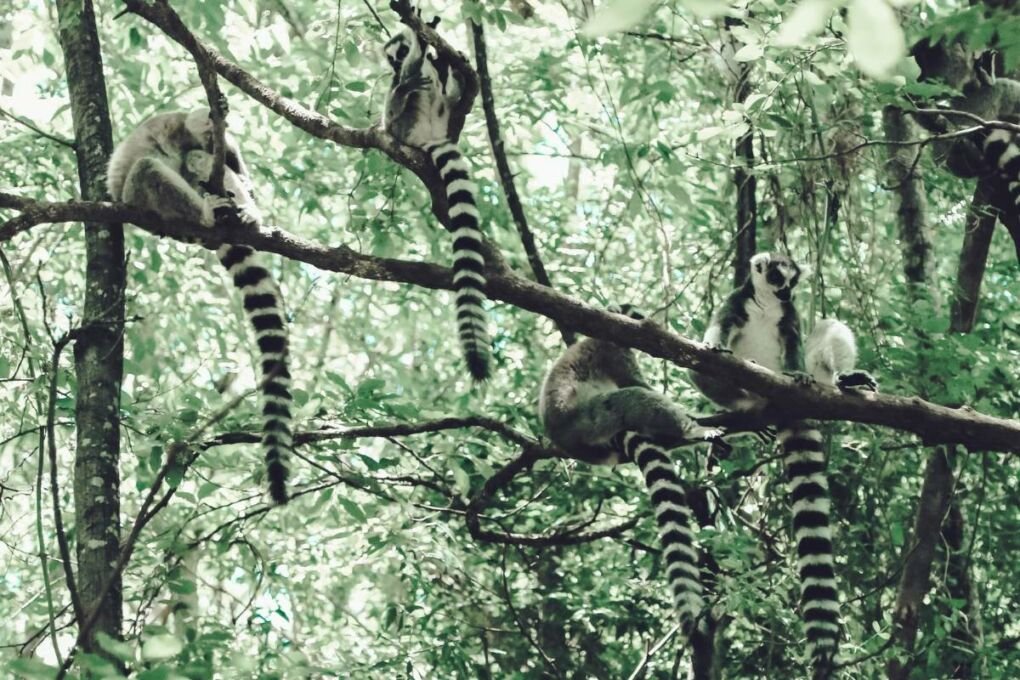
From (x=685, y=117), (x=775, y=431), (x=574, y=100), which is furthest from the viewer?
(x=685, y=117)

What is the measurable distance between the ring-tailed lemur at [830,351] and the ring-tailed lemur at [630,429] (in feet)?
3.19

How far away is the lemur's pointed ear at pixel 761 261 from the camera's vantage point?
23.1 ft

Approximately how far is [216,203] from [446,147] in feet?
4.52

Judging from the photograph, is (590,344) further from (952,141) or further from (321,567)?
(952,141)

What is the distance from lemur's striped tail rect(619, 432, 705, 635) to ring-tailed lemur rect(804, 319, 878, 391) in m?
1.08

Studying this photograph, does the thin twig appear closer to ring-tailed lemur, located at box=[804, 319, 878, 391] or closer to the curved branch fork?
the curved branch fork

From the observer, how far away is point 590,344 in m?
7.29

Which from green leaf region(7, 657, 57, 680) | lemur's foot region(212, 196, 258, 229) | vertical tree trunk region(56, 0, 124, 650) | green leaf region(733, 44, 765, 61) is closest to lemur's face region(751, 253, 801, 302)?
green leaf region(733, 44, 765, 61)

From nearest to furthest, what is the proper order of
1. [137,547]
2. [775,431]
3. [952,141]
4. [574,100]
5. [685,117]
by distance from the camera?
1. [137,547]
2. [775,431]
3. [952,141]
4. [574,100]
5. [685,117]

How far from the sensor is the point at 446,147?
19.9 feet

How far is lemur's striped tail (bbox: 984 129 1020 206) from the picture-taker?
269 inches

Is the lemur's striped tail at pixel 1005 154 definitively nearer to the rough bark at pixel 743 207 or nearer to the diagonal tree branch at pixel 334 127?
the rough bark at pixel 743 207

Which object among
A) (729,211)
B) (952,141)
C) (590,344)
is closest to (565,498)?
(590,344)

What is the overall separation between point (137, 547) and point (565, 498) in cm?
300
